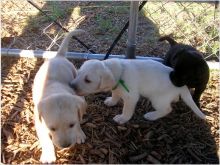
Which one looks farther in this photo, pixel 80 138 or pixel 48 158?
pixel 80 138

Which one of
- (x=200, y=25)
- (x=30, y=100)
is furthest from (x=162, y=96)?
(x=200, y=25)

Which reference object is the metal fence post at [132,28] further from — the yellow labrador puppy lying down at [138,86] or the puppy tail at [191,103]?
the puppy tail at [191,103]

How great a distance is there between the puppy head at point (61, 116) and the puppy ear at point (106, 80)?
410mm

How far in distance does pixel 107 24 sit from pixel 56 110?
2459 millimetres

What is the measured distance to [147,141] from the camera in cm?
309

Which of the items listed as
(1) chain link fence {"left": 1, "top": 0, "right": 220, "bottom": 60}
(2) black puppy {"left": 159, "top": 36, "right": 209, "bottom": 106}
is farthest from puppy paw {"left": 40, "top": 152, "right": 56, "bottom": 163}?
(1) chain link fence {"left": 1, "top": 0, "right": 220, "bottom": 60}

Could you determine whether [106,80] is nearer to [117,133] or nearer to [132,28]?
[117,133]

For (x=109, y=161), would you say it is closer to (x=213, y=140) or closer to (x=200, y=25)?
(x=213, y=140)

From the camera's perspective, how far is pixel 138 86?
3227 mm

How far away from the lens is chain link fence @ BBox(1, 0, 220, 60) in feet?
14.7

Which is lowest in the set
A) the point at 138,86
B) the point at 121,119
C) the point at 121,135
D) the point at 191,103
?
the point at 121,135

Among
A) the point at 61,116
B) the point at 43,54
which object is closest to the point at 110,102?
the point at 61,116

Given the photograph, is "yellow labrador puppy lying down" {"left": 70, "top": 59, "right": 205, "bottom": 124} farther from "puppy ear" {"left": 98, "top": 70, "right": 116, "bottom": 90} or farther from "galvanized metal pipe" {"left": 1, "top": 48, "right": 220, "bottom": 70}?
"galvanized metal pipe" {"left": 1, "top": 48, "right": 220, "bottom": 70}

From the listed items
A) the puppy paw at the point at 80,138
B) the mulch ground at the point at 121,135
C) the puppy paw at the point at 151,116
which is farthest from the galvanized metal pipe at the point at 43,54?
the puppy paw at the point at 80,138
